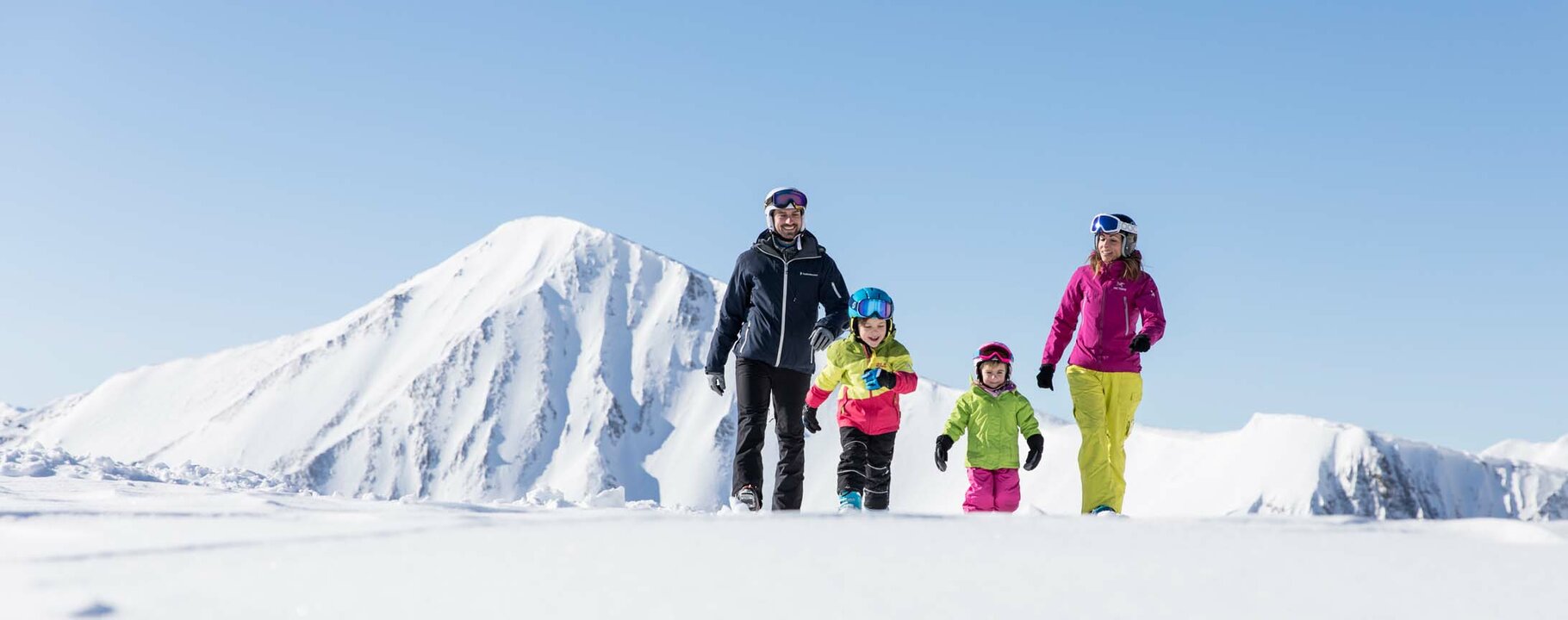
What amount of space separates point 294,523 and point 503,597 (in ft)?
5.58

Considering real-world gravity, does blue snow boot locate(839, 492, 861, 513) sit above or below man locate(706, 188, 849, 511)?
below

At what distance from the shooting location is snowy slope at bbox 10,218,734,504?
417ft

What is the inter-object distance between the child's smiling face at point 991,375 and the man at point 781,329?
1142 millimetres

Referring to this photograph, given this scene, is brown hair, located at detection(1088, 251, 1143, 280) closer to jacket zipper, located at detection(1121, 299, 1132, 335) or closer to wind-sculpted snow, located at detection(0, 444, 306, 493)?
jacket zipper, located at detection(1121, 299, 1132, 335)

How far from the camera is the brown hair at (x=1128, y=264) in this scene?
855cm

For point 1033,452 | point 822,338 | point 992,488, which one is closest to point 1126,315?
point 1033,452

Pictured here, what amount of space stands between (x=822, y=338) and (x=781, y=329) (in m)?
0.33

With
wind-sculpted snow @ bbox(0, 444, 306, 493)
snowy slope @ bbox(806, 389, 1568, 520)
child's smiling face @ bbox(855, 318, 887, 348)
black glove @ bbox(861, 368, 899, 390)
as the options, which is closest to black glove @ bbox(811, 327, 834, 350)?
child's smiling face @ bbox(855, 318, 887, 348)

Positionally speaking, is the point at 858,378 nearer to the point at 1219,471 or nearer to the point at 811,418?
the point at 811,418

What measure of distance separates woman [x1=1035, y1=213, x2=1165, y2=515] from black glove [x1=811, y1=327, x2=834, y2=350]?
1.62 m

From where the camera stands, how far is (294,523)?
14.5ft

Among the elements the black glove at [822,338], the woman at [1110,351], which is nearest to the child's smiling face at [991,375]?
the woman at [1110,351]

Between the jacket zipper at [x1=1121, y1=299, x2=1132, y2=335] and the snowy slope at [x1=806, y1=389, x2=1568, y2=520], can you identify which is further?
the snowy slope at [x1=806, y1=389, x2=1568, y2=520]

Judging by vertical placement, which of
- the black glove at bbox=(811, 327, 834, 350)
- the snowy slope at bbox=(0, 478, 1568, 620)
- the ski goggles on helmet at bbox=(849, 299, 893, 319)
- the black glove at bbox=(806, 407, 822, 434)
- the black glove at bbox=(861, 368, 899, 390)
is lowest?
the snowy slope at bbox=(0, 478, 1568, 620)
